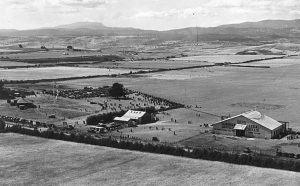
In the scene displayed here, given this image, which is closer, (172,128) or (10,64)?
(172,128)

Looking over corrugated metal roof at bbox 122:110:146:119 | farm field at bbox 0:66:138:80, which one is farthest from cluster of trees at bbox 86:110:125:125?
farm field at bbox 0:66:138:80

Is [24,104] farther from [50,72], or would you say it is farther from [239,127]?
[50,72]

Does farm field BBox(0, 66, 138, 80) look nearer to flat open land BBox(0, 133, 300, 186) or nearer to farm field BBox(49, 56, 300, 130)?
farm field BBox(49, 56, 300, 130)

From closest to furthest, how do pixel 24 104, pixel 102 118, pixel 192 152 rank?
pixel 192 152
pixel 102 118
pixel 24 104

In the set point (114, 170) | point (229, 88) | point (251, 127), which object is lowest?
point (229, 88)

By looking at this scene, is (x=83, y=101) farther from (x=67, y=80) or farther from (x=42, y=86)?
(x=67, y=80)

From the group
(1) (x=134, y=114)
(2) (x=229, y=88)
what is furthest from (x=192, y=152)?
(2) (x=229, y=88)

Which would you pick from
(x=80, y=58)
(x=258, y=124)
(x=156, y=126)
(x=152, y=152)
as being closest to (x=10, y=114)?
(x=156, y=126)
